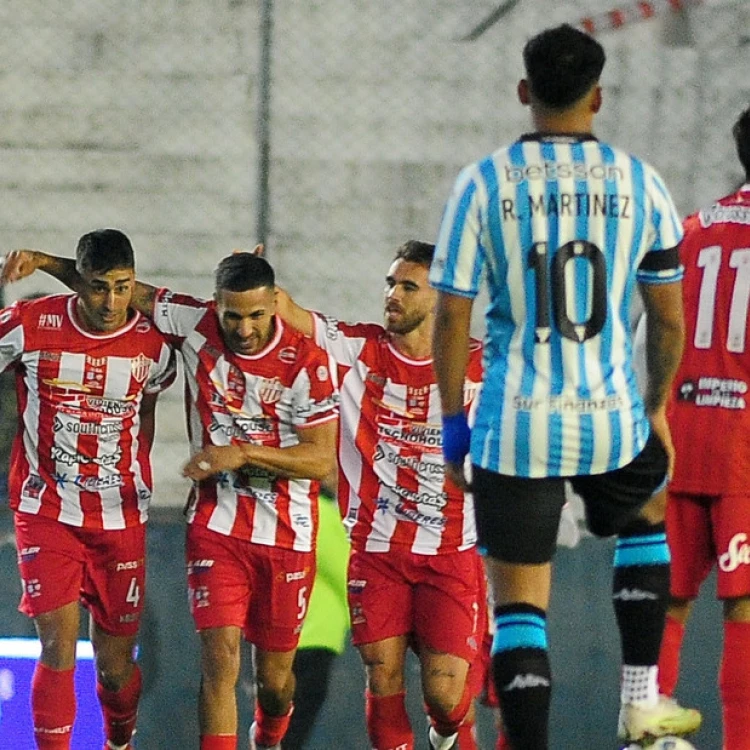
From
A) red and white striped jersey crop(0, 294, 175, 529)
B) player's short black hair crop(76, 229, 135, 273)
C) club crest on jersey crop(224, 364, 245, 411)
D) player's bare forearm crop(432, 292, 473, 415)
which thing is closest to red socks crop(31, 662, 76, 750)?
red and white striped jersey crop(0, 294, 175, 529)

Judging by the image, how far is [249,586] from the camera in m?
4.20

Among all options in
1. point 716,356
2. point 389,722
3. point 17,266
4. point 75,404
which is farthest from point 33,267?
point 716,356

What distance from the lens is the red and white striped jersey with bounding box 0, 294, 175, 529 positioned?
4227mm

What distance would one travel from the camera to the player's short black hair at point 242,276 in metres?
3.95

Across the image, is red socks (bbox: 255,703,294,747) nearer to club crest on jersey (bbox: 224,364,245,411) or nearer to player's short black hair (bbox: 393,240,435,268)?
club crest on jersey (bbox: 224,364,245,411)

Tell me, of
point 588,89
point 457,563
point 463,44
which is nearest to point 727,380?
point 457,563

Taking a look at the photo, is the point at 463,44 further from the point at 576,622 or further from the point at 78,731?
the point at 78,731

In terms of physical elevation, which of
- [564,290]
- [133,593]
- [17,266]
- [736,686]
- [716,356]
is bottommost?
[736,686]

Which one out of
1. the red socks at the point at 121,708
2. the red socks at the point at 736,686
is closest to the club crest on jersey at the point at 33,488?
the red socks at the point at 121,708

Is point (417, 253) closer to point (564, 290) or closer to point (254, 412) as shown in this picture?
point (254, 412)

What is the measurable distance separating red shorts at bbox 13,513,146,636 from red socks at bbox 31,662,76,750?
0.60ft

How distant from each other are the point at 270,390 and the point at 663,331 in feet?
4.83

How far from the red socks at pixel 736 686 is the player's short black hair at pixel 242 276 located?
1.48 metres

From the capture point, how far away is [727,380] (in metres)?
3.75
